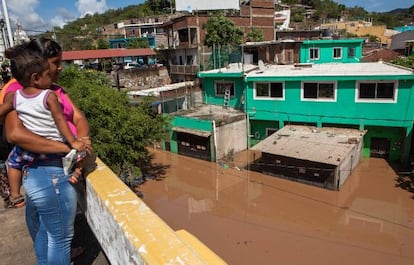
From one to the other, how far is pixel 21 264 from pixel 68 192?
130 centimetres

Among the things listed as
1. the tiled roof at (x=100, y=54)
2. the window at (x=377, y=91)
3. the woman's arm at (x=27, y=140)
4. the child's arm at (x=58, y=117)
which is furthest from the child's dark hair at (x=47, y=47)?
the tiled roof at (x=100, y=54)

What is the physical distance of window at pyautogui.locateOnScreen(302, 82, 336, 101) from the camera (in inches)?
593

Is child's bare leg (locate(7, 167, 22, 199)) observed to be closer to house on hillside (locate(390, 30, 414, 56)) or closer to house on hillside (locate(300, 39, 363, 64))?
house on hillside (locate(300, 39, 363, 64))

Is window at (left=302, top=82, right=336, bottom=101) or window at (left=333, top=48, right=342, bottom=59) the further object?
window at (left=333, top=48, right=342, bottom=59)

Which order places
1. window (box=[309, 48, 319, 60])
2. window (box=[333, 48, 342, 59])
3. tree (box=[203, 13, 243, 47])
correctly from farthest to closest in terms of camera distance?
window (box=[309, 48, 319, 60])
window (box=[333, 48, 342, 59])
tree (box=[203, 13, 243, 47])

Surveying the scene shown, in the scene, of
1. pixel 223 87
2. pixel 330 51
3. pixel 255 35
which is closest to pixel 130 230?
pixel 223 87

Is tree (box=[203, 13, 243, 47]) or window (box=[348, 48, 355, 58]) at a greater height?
tree (box=[203, 13, 243, 47])

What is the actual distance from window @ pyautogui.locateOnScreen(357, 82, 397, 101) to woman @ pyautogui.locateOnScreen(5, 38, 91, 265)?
14.7 meters

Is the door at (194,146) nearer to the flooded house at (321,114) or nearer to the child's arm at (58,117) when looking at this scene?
the flooded house at (321,114)

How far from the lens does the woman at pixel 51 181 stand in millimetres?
1938

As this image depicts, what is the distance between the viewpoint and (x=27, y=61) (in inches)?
75.1

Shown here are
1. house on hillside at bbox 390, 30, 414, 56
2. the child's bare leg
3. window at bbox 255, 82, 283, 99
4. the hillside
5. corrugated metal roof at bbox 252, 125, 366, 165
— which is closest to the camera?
the child's bare leg

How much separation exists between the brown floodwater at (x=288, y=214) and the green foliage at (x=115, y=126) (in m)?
3.05

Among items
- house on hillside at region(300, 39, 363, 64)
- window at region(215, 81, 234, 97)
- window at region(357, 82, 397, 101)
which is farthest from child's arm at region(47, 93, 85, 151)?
house on hillside at region(300, 39, 363, 64)
